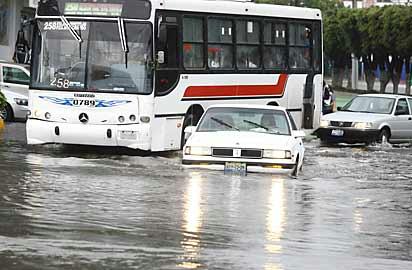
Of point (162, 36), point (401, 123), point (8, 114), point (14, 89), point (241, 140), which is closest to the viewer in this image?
point (241, 140)

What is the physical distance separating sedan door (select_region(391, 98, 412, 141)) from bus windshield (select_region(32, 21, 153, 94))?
32.7 feet

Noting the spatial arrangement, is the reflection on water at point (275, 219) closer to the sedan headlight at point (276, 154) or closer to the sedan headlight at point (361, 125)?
the sedan headlight at point (276, 154)

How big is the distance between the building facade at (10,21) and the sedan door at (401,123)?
16683 mm

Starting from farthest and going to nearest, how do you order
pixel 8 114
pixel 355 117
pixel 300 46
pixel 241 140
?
pixel 8 114 → pixel 355 117 → pixel 300 46 → pixel 241 140

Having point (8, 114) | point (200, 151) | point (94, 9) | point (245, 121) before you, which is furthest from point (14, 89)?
point (200, 151)

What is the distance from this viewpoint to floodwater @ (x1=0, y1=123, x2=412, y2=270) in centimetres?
919

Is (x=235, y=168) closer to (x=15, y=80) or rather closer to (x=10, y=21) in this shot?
(x=15, y=80)

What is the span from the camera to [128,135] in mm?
19234

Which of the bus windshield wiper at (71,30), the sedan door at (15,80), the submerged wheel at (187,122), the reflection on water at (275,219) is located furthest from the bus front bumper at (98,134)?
the sedan door at (15,80)

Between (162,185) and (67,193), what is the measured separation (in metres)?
1.99

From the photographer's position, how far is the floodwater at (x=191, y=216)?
9.19m

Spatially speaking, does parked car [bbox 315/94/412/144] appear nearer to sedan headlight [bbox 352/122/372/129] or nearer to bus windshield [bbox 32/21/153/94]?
sedan headlight [bbox 352/122/372/129]

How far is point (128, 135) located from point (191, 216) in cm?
735

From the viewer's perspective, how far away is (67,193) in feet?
45.1
